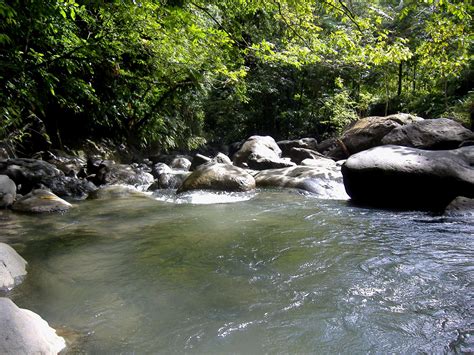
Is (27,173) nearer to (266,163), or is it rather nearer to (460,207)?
(266,163)

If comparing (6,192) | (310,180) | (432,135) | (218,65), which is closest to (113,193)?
(6,192)

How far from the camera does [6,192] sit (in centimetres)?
657

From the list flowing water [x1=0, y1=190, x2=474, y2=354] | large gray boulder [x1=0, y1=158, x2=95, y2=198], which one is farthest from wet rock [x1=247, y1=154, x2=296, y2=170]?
flowing water [x1=0, y1=190, x2=474, y2=354]

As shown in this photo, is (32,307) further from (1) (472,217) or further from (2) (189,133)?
(2) (189,133)

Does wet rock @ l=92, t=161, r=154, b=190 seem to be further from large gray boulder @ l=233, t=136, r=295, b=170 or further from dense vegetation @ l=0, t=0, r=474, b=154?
large gray boulder @ l=233, t=136, r=295, b=170

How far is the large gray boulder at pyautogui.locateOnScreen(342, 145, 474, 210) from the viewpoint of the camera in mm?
5883

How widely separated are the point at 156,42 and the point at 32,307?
6.54 meters

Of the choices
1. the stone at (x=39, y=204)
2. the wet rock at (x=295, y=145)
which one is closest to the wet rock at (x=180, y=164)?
the wet rock at (x=295, y=145)

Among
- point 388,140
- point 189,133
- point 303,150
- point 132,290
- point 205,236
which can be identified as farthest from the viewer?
point 189,133

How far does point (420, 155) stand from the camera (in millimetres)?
6309

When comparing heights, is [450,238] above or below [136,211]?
above

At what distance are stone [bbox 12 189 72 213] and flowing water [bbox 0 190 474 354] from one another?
2.25 feet

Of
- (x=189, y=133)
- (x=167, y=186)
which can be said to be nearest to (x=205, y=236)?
(x=167, y=186)

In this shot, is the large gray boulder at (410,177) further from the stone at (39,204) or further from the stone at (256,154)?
the stone at (39,204)
